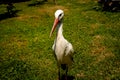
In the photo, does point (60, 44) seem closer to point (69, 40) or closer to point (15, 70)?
point (15, 70)

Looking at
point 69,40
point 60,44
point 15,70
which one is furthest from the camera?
point 69,40

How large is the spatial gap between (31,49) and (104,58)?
368 centimetres

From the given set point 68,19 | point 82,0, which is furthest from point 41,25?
point 82,0

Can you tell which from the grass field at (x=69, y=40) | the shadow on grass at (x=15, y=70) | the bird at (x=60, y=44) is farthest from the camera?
the grass field at (x=69, y=40)

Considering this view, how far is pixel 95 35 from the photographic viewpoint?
11.5 meters

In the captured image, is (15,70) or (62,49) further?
(15,70)

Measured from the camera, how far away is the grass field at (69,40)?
782 cm

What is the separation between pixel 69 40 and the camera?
10867 mm

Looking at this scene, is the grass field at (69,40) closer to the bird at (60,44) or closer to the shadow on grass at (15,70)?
the shadow on grass at (15,70)

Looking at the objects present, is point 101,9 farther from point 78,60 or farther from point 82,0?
point 78,60

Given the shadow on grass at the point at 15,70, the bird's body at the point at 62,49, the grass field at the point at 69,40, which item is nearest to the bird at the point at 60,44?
the bird's body at the point at 62,49

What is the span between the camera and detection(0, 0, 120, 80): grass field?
7.82 meters

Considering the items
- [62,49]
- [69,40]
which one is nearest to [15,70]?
[62,49]

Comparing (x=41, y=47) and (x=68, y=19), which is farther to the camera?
(x=68, y=19)
